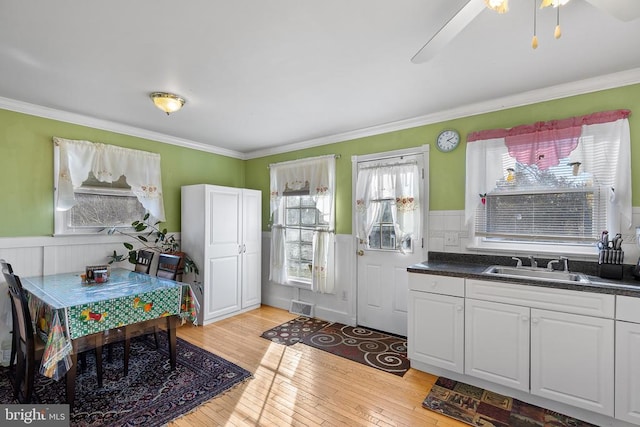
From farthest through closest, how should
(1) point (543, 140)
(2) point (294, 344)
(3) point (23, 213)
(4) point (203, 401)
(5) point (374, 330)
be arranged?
(5) point (374, 330) < (2) point (294, 344) < (3) point (23, 213) < (1) point (543, 140) < (4) point (203, 401)

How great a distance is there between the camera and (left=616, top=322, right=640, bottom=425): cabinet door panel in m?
1.84

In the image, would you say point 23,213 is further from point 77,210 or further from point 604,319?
point 604,319

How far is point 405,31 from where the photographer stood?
180 centimetres

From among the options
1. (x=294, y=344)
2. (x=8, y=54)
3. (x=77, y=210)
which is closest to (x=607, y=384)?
(x=294, y=344)

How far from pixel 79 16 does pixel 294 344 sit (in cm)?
311

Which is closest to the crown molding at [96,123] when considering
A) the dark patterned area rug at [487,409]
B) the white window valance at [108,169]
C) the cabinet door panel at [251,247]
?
the white window valance at [108,169]

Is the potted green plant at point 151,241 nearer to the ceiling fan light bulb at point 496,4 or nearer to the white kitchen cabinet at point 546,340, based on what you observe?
the white kitchen cabinet at point 546,340

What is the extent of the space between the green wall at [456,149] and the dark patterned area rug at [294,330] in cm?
121

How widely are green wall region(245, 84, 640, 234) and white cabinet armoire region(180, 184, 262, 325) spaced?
54cm

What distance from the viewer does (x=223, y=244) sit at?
13.2ft

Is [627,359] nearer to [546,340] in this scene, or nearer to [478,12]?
[546,340]

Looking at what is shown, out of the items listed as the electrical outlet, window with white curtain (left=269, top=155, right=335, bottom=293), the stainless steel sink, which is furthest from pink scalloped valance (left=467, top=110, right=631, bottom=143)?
window with white curtain (left=269, top=155, right=335, bottom=293)

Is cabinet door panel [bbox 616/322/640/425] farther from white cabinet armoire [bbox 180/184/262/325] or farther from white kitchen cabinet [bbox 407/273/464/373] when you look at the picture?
white cabinet armoire [bbox 180/184/262/325]

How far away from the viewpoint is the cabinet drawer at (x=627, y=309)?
6.05 ft
